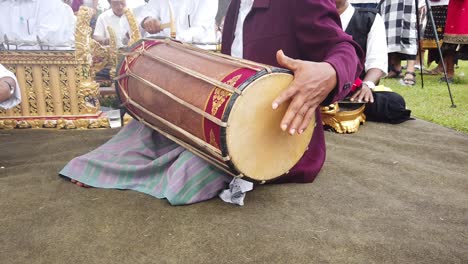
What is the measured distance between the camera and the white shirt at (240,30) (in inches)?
78.9

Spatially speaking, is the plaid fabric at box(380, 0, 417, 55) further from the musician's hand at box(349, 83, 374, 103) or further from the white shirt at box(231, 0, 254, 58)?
the white shirt at box(231, 0, 254, 58)

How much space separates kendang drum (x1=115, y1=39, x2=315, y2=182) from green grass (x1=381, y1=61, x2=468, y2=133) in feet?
7.39

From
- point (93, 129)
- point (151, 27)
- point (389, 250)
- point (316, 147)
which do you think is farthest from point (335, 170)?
point (151, 27)

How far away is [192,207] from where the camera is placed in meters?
1.71

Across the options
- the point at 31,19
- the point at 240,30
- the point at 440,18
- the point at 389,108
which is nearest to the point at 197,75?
the point at 240,30

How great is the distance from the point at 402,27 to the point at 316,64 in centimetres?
445

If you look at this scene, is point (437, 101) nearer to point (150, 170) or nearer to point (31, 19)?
point (150, 170)

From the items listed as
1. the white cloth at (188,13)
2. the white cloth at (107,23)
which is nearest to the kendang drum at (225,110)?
the white cloth at (188,13)

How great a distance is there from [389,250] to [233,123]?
0.72 meters

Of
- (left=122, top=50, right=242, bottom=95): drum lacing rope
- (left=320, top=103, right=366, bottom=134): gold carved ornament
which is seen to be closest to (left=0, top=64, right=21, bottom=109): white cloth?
(left=122, top=50, right=242, bottom=95): drum lacing rope

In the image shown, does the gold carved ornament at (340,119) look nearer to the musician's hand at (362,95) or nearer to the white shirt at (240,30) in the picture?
the musician's hand at (362,95)

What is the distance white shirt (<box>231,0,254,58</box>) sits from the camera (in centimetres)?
200

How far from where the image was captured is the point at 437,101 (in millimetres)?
4121

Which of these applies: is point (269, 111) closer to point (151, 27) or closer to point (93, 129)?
point (93, 129)
